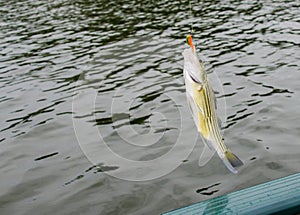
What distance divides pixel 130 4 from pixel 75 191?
1501 cm

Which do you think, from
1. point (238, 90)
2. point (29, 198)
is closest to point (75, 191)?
point (29, 198)

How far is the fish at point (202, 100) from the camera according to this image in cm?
268

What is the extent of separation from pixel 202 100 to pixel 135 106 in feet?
19.2

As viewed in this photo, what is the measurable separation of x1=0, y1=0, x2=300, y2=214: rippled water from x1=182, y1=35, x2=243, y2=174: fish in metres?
2.58

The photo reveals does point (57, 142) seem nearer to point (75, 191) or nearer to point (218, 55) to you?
point (75, 191)

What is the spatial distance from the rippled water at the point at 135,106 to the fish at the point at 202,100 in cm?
258

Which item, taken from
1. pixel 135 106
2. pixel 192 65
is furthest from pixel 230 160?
pixel 135 106

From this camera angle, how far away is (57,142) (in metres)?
7.37

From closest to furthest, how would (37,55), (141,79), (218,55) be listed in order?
(141,79) → (218,55) → (37,55)

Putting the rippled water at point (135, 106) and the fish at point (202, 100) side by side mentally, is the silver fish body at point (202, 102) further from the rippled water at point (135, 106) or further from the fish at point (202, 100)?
the rippled water at point (135, 106)

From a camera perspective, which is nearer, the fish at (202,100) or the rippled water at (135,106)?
the fish at (202,100)

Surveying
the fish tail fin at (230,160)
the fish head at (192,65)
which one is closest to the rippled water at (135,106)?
the fish tail fin at (230,160)

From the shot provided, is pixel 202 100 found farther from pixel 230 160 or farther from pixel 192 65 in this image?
pixel 230 160

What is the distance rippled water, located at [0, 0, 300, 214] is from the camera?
19.2 feet
